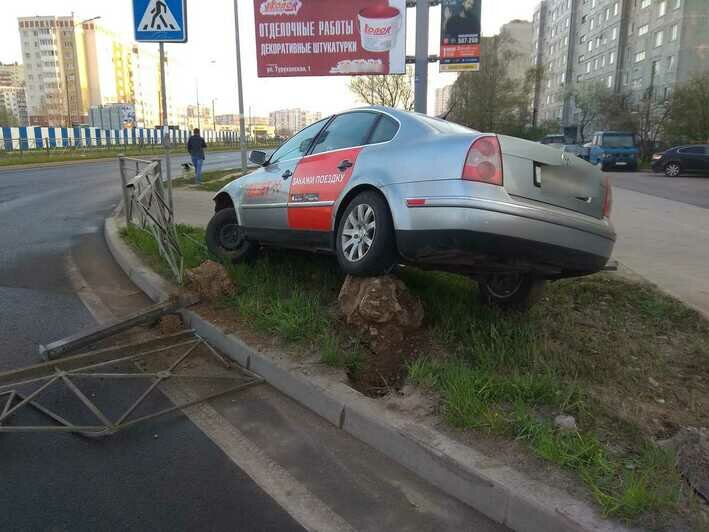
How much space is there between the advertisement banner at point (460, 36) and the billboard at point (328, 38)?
3.37 feet

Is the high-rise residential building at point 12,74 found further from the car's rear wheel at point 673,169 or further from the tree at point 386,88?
the car's rear wheel at point 673,169

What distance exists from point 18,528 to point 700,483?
298cm

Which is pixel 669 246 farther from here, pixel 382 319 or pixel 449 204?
pixel 449 204

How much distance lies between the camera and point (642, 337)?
15.0 feet

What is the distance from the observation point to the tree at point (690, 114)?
31.9 m

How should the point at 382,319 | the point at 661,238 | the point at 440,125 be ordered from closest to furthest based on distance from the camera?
the point at 382,319 < the point at 440,125 < the point at 661,238

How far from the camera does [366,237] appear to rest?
424cm

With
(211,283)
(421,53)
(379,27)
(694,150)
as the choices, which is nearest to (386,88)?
(694,150)

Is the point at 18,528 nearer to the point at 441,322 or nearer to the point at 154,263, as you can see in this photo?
the point at 441,322

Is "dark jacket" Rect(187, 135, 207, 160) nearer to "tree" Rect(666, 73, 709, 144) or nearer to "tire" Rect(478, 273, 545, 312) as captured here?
"tire" Rect(478, 273, 545, 312)

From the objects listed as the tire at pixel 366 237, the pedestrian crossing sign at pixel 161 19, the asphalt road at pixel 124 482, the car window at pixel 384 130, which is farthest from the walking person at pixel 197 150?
the tire at pixel 366 237

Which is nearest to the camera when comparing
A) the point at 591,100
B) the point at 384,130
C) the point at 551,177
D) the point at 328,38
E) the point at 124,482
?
the point at 124,482

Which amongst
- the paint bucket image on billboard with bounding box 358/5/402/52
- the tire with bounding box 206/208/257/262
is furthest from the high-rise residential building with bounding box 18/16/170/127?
the tire with bounding box 206/208/257/262

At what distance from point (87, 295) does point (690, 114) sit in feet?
116
